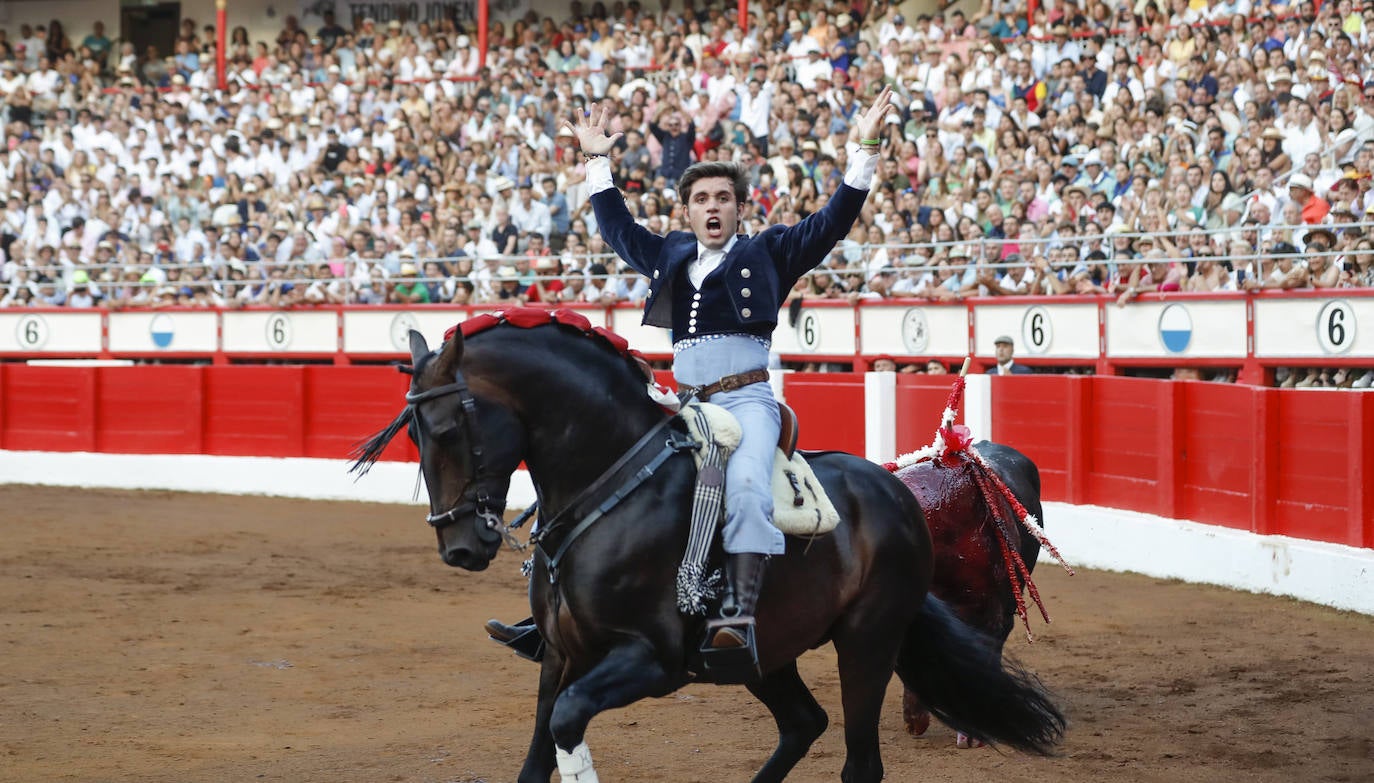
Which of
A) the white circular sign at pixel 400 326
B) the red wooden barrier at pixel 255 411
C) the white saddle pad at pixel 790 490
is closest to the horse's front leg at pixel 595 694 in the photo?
the white saddle pad at pixel 790 490

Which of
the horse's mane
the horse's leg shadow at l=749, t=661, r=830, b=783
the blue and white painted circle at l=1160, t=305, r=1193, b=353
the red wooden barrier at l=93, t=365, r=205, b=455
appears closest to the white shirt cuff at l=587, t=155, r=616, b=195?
the horse's mane

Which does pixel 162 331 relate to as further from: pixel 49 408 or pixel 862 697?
pixel 862 697

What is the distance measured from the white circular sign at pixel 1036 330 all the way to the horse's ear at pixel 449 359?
9032 mm

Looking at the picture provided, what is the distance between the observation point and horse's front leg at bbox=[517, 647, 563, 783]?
14.3ft

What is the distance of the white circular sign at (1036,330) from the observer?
12.5 meters

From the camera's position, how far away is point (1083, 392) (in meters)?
11.1


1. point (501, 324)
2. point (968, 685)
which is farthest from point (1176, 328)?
point (501, 324)

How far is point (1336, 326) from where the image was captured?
34.5 feet

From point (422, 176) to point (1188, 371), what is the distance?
9.64 metres

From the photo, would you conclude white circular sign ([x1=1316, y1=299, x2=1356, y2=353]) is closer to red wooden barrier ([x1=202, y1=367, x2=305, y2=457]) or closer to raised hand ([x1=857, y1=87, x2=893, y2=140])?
raised hand ([x1=857, y1=87, x2=893, y2=140])

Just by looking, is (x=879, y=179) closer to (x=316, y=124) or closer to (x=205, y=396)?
(x=205, y=396)

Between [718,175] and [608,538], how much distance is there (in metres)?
1.06

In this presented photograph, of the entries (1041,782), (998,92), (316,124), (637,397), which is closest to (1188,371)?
(998,92)

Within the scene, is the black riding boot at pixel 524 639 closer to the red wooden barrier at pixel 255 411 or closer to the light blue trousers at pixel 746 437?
the light blue trousers at pixel 746 437
